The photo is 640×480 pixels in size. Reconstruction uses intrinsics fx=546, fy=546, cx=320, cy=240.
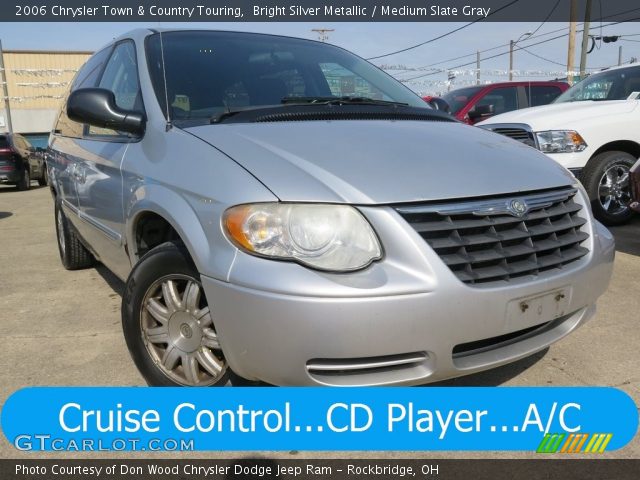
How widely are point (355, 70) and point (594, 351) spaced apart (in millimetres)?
2108

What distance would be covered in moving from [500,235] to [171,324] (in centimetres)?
132

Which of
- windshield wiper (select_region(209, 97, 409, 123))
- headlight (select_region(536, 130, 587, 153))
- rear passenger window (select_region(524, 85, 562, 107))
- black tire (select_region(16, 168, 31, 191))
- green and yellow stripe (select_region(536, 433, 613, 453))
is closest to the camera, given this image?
green and yellow stripe (select_region(536, 433, 613, 453))

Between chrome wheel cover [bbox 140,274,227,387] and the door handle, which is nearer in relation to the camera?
chrome wheel cover [bbox 140,274,227,387]

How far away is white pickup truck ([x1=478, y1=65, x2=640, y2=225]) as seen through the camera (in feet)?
18.4

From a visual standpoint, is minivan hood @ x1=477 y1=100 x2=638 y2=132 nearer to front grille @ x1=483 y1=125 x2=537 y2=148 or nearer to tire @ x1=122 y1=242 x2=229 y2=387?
front grille @ x1=483 y1=125 x2=537 y2=148

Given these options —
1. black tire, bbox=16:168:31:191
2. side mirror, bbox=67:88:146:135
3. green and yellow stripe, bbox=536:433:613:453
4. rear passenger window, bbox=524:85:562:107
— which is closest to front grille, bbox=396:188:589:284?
green and yellow stripe, bbox=536:433:613:453

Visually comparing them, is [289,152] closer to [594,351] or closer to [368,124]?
[368,124]

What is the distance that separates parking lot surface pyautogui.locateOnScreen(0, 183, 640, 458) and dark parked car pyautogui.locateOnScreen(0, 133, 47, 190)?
29.3ft

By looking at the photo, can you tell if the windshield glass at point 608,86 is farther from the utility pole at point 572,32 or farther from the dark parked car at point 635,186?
the utility pole at point 572,32

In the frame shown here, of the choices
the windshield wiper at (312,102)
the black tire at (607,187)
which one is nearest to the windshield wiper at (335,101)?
the windshield wiper at (312,102)

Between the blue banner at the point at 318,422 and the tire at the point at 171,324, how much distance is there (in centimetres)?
14

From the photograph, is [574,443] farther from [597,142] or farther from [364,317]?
[597,142]

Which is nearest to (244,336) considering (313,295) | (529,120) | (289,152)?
(313,295)

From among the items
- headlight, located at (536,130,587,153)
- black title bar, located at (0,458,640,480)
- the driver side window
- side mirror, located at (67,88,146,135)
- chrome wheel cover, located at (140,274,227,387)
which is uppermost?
the driver side window
